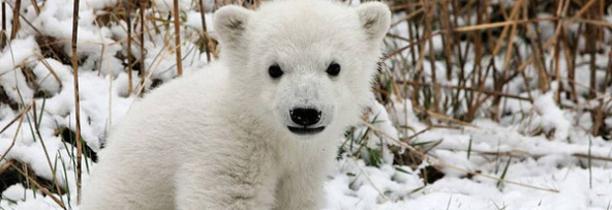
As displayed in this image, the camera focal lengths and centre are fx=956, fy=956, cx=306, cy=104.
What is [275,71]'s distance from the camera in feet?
13.1

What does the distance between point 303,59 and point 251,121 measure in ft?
1.37

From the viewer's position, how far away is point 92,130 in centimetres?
575

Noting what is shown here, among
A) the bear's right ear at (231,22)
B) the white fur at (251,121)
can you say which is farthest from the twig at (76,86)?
the bear's right ear at (231,22)

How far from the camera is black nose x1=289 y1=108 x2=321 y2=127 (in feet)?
12.4

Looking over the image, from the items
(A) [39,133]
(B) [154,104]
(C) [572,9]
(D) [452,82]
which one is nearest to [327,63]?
(B) [154,104]

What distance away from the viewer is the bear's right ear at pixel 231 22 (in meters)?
4.17

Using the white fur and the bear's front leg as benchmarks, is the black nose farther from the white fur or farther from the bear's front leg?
the bear's front leg

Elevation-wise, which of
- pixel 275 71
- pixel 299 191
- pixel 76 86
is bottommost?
pixel 299 191

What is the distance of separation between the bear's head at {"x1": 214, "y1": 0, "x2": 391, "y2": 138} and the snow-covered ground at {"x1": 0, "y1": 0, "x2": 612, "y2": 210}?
139 centimetres

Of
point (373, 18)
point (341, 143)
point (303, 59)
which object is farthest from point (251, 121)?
point (341, 143)

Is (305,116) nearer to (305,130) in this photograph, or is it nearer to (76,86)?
(305,130)

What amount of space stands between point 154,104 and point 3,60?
77.9 inches

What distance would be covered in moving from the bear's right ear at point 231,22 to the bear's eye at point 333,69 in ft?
1.53

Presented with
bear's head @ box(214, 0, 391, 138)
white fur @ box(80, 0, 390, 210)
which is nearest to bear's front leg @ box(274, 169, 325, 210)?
white fur @ box(80, 0, 390, 210)
